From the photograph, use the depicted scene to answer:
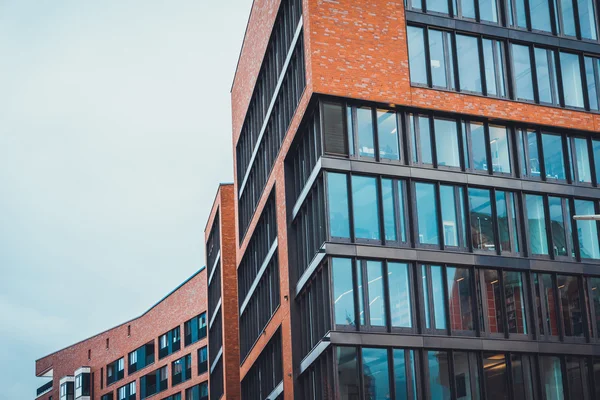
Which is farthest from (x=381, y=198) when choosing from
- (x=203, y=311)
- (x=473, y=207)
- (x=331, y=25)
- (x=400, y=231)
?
(x=203, y=311)

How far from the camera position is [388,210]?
39781 mm

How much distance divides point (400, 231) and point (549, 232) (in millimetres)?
6462

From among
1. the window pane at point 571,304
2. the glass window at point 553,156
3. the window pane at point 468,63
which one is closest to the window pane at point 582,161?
the glass window at point 553,156

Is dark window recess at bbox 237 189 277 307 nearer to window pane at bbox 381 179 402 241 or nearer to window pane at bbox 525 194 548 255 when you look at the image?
window pane at bbox 381 179 402 241

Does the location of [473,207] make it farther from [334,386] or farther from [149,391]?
[149,391]

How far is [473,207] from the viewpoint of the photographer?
135 ft

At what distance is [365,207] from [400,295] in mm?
3489

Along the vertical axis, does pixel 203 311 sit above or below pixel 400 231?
above

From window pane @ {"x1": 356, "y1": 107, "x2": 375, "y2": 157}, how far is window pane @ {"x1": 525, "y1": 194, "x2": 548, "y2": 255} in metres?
6.80

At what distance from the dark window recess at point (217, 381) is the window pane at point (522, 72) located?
31.0m

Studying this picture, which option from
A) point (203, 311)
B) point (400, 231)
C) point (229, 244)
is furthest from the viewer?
point (203, 311)

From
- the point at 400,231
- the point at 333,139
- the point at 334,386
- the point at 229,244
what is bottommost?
the point at 334,386

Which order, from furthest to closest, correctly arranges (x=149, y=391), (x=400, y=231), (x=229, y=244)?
(x=149, y=391) → (x=229, y=244) → (x=400, y=231)

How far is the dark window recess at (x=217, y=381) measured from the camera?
67.6 metres
